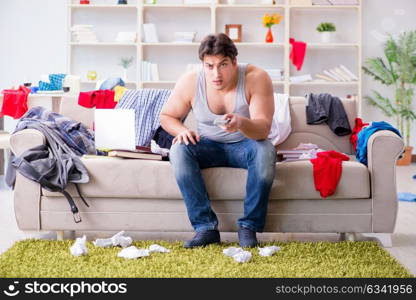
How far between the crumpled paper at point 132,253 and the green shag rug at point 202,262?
3 centimetres

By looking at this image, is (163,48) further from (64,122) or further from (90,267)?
(90,267)

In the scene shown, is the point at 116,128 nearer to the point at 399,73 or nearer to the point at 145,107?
the point at 145,107

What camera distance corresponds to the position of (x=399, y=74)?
748 cm

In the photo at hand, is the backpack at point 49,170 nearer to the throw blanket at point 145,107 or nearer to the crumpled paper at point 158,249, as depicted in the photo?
the crumpled paper at point 158,249

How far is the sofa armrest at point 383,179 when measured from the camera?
11.3ft

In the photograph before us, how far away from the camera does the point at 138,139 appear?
4.04 metres

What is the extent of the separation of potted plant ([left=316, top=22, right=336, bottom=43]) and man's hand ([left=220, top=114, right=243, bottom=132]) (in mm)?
4491

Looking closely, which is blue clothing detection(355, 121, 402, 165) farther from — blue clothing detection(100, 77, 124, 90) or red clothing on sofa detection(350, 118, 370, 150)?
blue clothing detection(100, 77, 124, 90)

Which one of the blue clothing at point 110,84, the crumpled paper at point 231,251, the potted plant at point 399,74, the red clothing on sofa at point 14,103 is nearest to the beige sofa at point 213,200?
the crumpled paper at point 231,251

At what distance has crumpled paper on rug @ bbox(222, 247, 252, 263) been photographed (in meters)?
2.99

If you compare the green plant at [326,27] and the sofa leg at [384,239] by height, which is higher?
the green plant at [326,27]

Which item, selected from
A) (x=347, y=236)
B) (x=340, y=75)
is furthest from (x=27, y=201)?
(x=340, y=75)

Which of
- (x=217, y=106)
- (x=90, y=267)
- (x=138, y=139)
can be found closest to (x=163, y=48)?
(x=138, y=139)

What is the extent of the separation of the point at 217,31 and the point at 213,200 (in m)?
4.40
